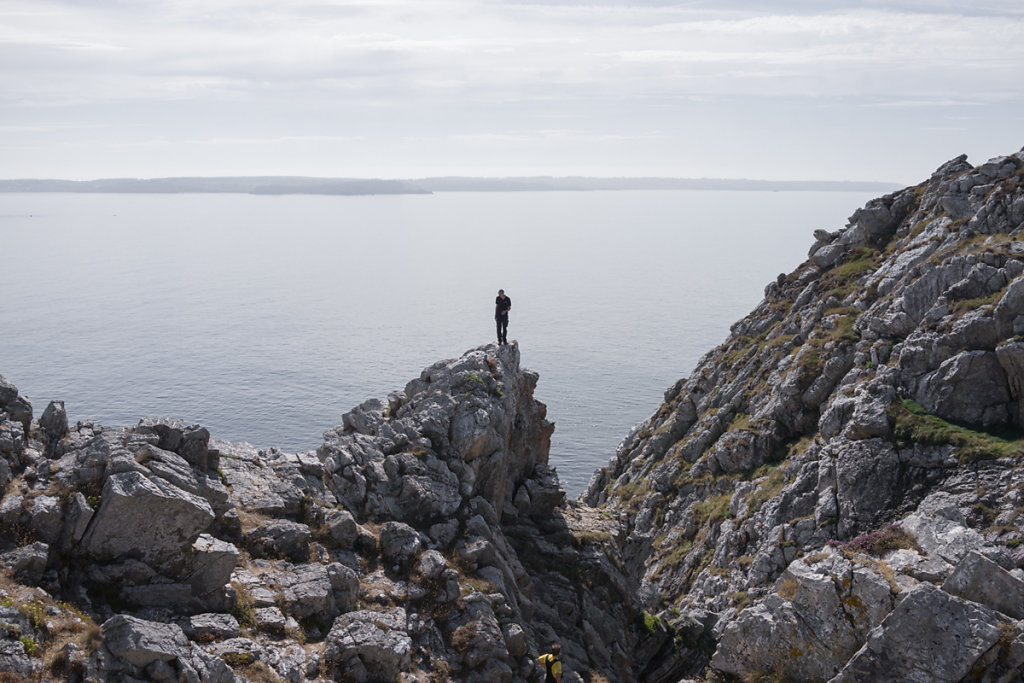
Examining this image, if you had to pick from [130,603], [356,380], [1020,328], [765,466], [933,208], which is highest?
[933,208]

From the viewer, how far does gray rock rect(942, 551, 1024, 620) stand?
22891mm

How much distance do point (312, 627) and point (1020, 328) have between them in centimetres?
3848

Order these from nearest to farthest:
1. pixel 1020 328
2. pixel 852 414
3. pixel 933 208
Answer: pixel 1020 328 → pixel 852 414 → pixel 933 208

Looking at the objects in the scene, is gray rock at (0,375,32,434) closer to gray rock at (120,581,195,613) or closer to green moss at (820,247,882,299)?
gray rock at (120,581,195,613)

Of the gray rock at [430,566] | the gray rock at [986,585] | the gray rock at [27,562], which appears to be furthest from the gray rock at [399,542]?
the gray rock at [986,585]

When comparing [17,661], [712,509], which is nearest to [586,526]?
[712,509]

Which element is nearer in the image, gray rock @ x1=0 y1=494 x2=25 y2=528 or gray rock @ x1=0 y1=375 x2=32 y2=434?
gray rock @ x1=0 y1=494 x2=25 y2=528

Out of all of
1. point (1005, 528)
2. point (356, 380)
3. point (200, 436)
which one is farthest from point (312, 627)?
point (356, 380)

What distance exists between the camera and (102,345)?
497ft

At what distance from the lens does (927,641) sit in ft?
73.2

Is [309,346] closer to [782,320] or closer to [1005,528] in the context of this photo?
[782,320]

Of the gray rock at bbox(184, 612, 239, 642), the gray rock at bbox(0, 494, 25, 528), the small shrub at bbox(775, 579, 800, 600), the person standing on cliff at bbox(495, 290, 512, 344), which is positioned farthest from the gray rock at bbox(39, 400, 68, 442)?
the small shrub at bbox(775, 579, 800, 600)

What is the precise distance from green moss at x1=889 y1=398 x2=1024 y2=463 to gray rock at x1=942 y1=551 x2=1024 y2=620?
17.5 meters

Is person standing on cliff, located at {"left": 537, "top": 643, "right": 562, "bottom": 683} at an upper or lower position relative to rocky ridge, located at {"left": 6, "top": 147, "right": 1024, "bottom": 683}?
lower
